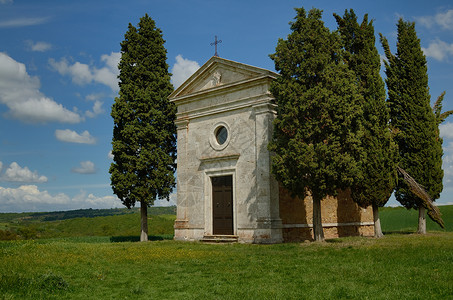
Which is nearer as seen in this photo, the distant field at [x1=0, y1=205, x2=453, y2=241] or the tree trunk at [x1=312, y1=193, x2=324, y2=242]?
the tree trunk at [x1=312, y1=193, x2=324, y2=242]

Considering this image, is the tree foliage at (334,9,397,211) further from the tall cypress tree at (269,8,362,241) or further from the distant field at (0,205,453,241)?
the distant field at (0,205,453,241)

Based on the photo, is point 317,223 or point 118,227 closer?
point 317,223

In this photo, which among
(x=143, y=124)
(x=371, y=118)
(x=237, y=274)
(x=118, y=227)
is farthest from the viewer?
(x=118, y=227)

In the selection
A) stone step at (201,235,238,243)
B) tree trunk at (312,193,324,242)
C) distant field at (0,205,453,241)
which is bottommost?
distant field at (0,205,453,241)

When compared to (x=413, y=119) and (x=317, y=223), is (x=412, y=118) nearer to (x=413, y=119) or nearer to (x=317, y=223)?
(x=413, y=119)

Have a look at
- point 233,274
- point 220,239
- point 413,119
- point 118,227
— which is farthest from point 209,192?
point 118,227

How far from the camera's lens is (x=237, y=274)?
956cm

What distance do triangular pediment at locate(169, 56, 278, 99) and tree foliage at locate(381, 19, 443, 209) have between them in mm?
7206

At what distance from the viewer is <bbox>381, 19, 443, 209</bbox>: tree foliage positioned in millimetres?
→ 19906

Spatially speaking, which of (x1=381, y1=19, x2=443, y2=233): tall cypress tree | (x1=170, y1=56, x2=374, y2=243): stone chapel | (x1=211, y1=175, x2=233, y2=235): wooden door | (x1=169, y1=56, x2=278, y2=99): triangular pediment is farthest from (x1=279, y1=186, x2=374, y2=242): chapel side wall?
(x1=169, y1=56, x2=278, y2=99): triangular pediment

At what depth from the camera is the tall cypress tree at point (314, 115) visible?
1588 cm

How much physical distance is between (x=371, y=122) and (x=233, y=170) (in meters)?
7.09

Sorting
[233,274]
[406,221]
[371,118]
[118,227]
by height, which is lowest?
[118,227]

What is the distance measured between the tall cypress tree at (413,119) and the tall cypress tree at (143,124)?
12601 millimetres
